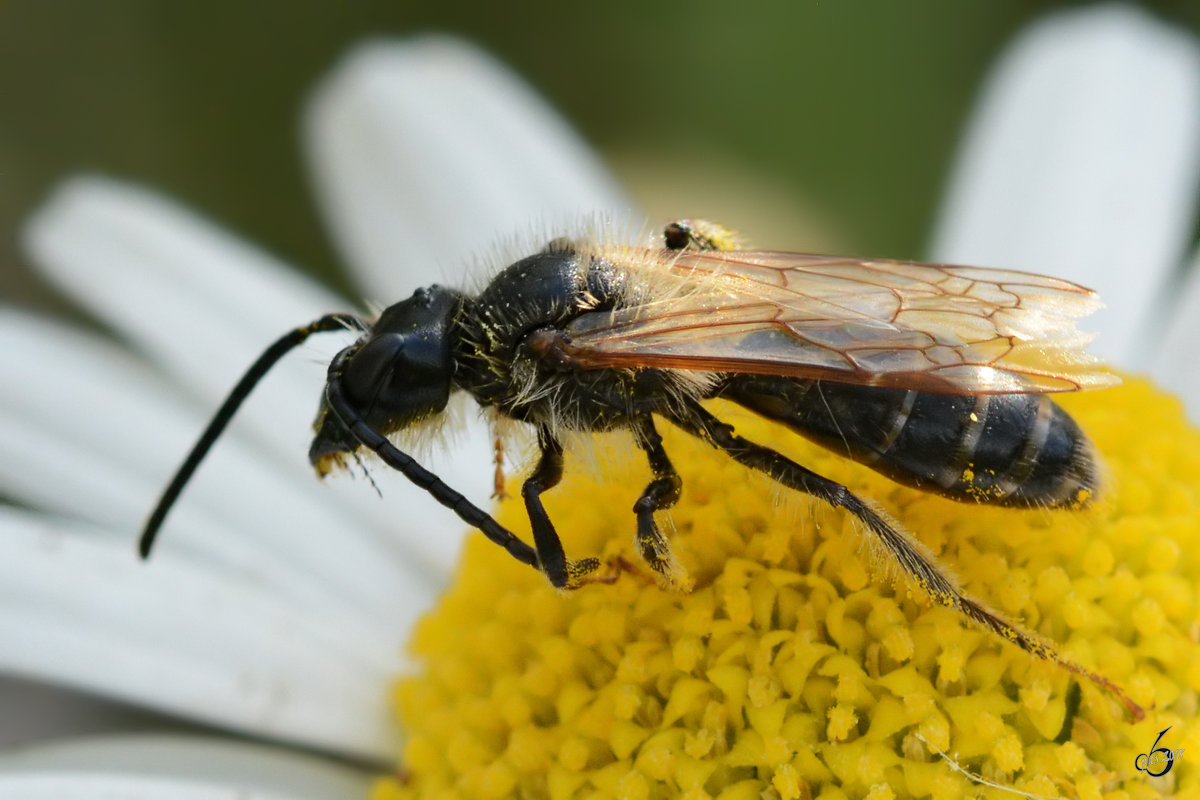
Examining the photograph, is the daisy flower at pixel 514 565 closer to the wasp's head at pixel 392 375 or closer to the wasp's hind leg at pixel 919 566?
the wasp's hind leg at pixel 919 566

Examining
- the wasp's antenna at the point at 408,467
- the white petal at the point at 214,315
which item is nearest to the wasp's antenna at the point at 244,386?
the wasp's antenna at the point at 408,467

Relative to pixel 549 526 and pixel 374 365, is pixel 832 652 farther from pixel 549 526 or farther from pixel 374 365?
pixel 374 365

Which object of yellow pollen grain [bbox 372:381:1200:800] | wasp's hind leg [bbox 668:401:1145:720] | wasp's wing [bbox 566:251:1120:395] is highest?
wasp's wing [bbox 566:251:1120:395]

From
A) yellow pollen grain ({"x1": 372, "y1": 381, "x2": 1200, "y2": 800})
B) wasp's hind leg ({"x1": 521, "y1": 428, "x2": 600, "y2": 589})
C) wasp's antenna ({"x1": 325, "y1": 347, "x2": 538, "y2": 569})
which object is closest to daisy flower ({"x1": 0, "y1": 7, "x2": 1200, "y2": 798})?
yellow pollen grain ({"x1": 372, "y1": 381, "x2": 1200, "y2": 800})

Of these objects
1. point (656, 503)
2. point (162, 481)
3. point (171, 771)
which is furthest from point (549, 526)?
point (162, 481)

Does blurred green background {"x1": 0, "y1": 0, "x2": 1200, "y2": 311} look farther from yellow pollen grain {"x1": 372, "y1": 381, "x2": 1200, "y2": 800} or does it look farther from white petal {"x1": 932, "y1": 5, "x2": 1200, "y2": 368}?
yellow pollen grain {"x1": 372, "y1": 381, "x2": 1200, "y2": 800}

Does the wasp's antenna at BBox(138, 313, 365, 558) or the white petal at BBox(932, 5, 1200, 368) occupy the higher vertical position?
the white petal at BBox(932, 5, 1200, 368)
